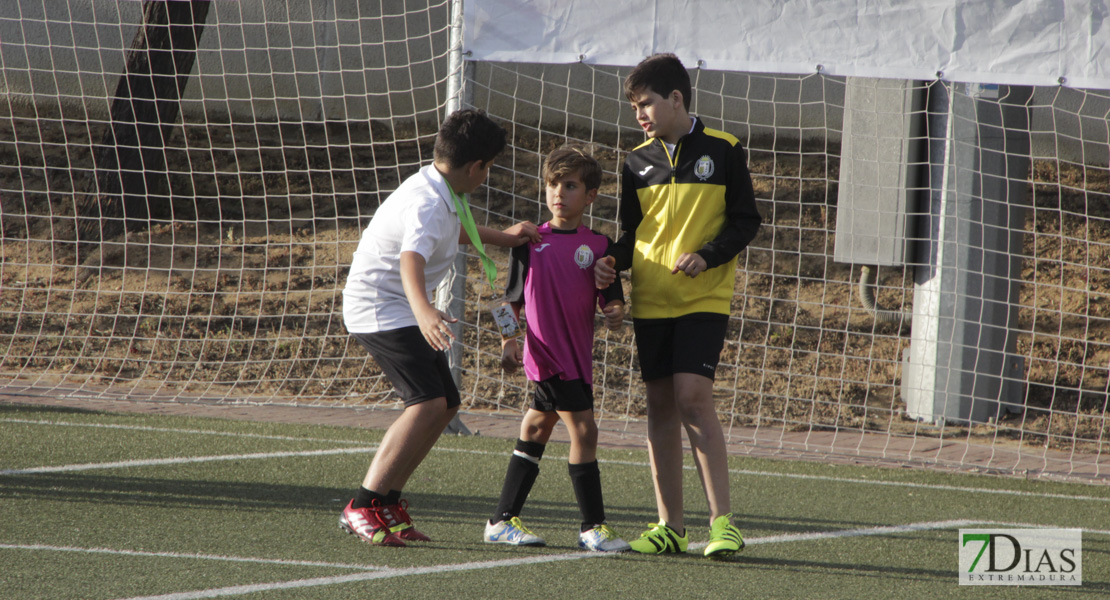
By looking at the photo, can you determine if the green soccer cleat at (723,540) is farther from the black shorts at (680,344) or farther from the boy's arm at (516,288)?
the boy's arm at (516,288)

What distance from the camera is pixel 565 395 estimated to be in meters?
3.74

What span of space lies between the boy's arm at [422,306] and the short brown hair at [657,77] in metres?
0.94

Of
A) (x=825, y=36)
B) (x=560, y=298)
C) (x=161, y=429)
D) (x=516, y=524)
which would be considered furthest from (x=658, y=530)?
(x=825, y=36)

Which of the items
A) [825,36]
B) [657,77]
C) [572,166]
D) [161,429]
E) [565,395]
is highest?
[825,36]

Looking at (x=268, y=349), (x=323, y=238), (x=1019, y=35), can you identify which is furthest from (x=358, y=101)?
(x=1019, y=35)

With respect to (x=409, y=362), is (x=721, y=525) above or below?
below

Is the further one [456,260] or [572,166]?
[456,260]

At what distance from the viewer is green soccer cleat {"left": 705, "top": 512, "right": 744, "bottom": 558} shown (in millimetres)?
3518

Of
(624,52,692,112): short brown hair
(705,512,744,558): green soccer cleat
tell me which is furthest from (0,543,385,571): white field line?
(624,52,692,112): short brown hair

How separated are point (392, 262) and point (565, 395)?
30.9 inches

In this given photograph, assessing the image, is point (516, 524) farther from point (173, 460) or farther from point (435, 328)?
point (173, 460)

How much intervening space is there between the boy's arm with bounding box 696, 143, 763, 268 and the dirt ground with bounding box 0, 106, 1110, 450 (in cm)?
334

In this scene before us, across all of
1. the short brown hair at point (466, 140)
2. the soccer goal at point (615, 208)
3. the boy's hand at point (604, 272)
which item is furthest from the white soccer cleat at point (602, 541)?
the soccer goal at point (615, 208)

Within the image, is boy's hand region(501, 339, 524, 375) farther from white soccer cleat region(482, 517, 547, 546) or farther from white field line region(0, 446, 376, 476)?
white field line region(0, 446, 376, 476)
